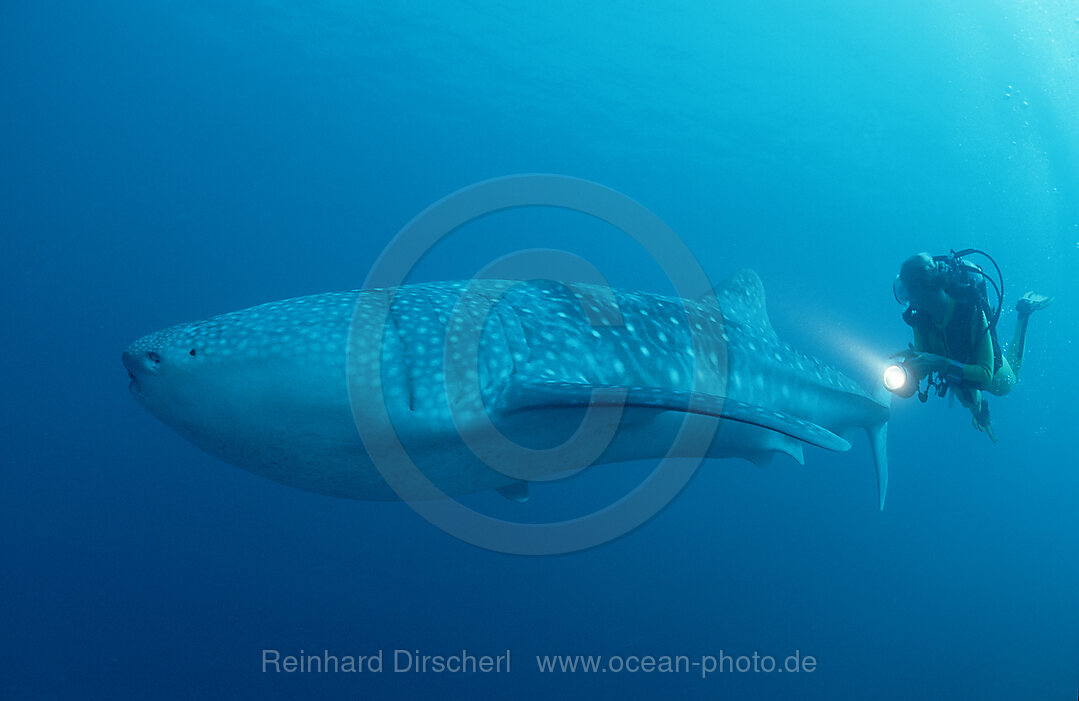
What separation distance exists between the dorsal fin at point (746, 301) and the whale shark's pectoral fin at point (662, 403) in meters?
2.29

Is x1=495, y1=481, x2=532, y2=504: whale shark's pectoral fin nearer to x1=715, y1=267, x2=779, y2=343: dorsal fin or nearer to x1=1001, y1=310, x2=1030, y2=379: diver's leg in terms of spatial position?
x1=715, y1=267, x2=779, y2=343: dorsal fin

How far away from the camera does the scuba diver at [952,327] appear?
19.3 ft

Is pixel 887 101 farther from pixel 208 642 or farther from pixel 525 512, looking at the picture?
pixel 208 642

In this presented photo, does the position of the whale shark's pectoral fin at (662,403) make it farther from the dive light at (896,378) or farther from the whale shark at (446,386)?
the dive light at (896,378)

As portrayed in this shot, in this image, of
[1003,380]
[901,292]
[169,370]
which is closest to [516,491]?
[169,370]

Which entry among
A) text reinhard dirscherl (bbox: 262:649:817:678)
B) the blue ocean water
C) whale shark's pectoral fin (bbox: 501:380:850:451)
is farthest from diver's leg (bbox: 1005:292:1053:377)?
text reinhard dirscherl (bbox: 262:649:817:678)

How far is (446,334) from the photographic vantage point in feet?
9.58

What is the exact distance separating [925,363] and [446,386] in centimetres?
553

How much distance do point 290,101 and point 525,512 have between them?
80.3 feet

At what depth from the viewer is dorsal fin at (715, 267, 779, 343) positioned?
4957 millimetres

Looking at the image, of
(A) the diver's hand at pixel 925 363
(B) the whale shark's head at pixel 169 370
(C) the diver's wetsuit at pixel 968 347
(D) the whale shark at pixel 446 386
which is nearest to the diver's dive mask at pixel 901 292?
(C) the diver's wetsuit at pixel 968 347

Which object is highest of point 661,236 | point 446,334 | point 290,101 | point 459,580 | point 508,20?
point 290,101

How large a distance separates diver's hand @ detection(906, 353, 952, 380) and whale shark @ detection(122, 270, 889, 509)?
288 cm

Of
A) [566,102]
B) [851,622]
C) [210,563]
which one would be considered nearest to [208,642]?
[210,563]
